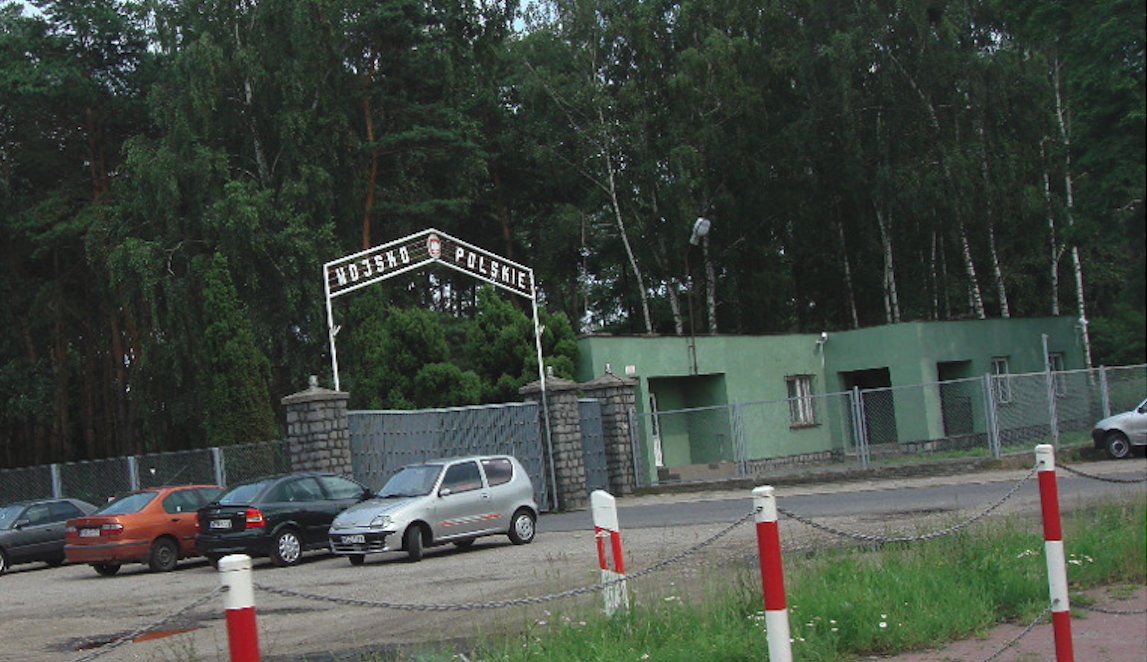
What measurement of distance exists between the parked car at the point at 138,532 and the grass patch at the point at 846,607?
43.8ft

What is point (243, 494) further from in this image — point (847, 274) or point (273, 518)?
point (847, 274)

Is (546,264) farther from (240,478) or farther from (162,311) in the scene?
(240,478)

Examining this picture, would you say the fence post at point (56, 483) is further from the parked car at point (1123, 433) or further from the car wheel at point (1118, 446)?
the car wheel at point (1118, 446)

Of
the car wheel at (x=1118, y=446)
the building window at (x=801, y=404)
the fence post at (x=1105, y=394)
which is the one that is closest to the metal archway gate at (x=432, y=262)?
the building window at (x=801, y=404)

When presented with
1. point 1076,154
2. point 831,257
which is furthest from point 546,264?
point 1076,154

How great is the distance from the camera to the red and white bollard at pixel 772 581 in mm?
5355

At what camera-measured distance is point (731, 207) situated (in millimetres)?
46938

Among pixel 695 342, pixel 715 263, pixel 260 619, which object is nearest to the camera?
pixel 260 619

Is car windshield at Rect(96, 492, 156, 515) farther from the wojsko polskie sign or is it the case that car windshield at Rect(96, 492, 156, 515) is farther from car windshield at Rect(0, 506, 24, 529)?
Result: the wojsko polskie sign

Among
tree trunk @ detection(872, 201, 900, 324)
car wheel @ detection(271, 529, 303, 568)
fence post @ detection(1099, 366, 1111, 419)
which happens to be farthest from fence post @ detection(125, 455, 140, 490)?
tree trunk @ detection(872, 201, 900, 324)

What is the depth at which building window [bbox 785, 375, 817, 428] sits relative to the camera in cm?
3816

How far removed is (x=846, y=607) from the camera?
28.0ft

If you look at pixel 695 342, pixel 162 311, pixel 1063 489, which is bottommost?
pixel 1063 489

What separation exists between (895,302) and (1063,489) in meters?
25.5
